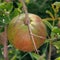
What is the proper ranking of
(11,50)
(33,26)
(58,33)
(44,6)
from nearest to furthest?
(33,26), (58,33), (11,50), (44,6)

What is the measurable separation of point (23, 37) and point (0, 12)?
24cm

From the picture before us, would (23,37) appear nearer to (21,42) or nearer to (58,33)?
(21,42)

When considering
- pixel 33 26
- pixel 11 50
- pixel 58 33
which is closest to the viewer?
pixel 33 26

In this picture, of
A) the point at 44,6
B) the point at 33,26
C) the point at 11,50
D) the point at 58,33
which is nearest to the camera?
the point at 33,26

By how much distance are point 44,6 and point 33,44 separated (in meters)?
0.97

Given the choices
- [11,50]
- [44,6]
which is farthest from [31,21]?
[44,6]

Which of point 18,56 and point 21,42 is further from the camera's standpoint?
point 18,56

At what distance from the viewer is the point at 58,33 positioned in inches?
32.5

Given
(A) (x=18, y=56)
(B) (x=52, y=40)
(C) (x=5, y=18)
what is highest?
(C) (x=5, y=18)

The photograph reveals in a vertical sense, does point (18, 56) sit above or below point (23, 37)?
below

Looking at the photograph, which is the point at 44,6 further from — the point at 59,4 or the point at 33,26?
the point at 33,26

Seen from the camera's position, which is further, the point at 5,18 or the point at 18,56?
→ the point at 18,56

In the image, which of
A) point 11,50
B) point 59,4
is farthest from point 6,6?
point 11,50

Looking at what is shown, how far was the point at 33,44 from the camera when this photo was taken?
688 mm
